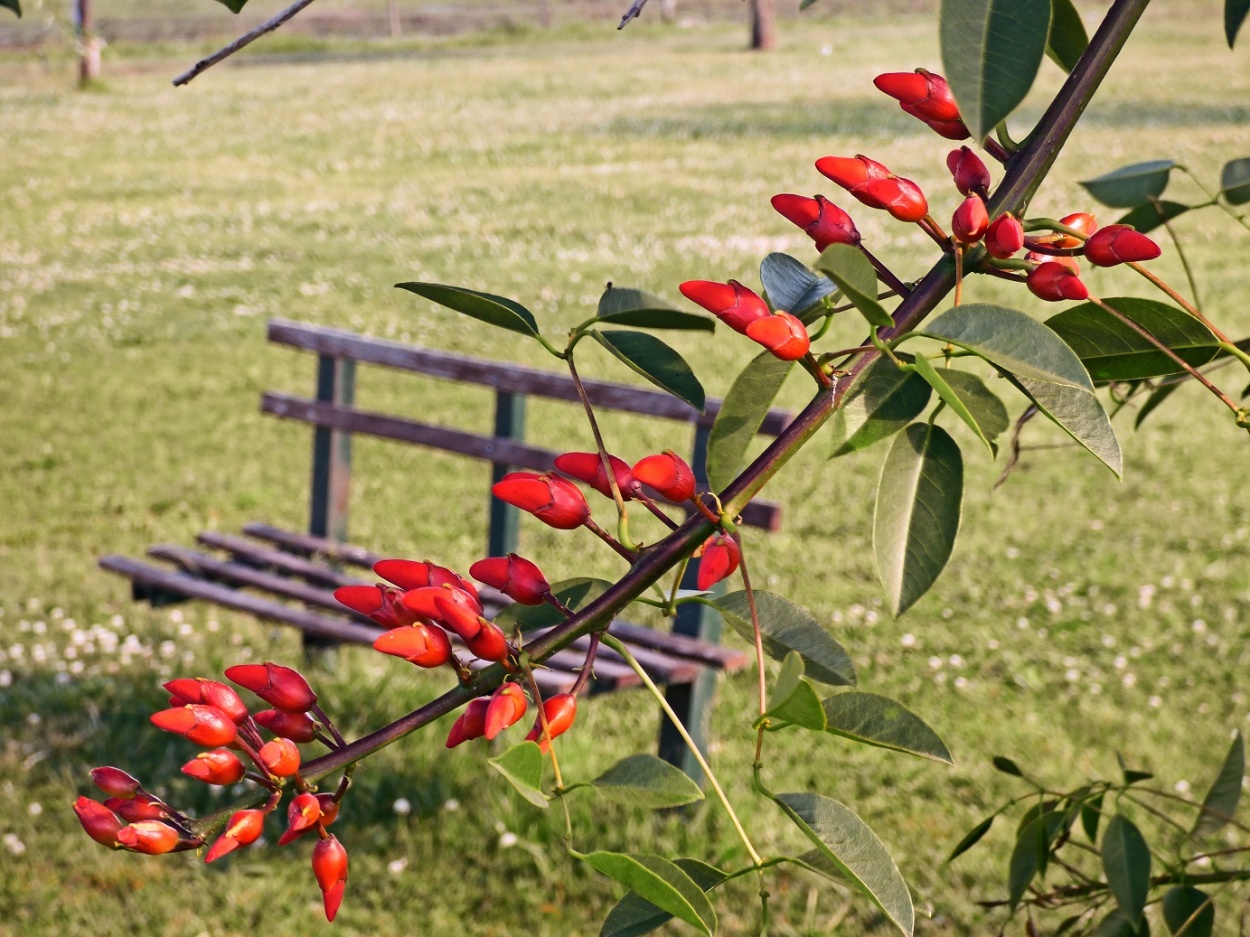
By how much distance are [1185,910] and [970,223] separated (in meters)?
0.67

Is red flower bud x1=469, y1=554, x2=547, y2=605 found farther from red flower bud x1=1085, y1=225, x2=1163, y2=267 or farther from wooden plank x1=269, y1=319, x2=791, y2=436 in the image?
wooden plank x1=269, y1=319, x2=791, y2=436

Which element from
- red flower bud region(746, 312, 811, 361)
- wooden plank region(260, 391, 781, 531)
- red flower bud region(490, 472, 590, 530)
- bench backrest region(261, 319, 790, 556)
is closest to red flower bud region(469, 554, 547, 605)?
red flower bud region(490, 472, 590, 530)

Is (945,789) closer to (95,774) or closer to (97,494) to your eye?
(95,774)

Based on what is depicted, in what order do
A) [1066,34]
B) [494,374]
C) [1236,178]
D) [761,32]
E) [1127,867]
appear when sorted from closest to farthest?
1. [1066,34]
2. [1127,867]
3. [1236,178]
4. [494,374]
5. [761,32]

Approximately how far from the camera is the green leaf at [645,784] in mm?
484

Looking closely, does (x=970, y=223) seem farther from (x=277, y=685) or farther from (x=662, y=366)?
(x=277, y=685)

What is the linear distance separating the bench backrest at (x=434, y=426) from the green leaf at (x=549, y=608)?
2265mm

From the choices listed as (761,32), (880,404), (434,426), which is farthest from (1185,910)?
(761,32)

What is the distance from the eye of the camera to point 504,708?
445 millimetres

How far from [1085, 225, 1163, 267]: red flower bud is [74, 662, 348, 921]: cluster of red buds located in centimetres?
31

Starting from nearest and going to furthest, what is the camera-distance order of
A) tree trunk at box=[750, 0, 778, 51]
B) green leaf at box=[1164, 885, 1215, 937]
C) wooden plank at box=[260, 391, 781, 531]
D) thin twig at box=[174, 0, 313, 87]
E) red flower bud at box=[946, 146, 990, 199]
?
red flower bud at box=[946, 146, 990, 199]
thin twig at box=[174, 0, 313, 87]
green leaf at box=[1164, 885, 1215, 937]
wooden plank at box=[260, 391, 781, 531]
tree trunk at box=[750, 0, 778, 51]

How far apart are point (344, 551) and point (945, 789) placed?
1.66 metres

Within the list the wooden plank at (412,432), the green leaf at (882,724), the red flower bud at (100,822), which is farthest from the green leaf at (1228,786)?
the wooden plank at (412,432)

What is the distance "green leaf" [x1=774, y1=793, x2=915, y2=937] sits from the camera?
1.49 ft
